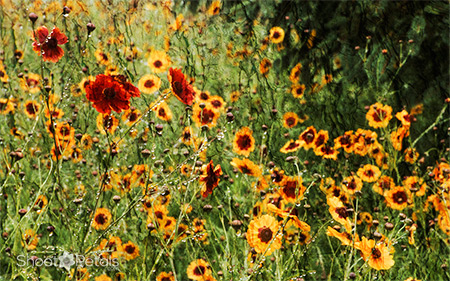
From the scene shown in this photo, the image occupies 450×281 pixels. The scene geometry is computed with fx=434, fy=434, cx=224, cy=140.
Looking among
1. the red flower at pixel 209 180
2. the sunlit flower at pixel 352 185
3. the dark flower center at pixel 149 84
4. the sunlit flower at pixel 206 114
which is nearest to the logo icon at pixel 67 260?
the red flower at pixel 209 180

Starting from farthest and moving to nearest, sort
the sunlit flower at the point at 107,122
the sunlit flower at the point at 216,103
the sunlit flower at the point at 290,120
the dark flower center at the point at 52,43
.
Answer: the sunlit flower at the point at 290,120 < the sunlit flower at the point at 216,103 < the dark flower center at the point at 52,43 < the sunlit flower at the point at 107,122

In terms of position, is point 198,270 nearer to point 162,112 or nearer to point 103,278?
point 103,278

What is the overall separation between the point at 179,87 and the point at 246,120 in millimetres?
983

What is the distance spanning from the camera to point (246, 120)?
5.90 ft

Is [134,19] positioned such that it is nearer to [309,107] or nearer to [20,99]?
[20,99]

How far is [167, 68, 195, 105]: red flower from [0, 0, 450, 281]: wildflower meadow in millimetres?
333

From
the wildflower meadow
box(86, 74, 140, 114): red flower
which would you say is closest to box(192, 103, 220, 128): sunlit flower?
the wildflower meadow

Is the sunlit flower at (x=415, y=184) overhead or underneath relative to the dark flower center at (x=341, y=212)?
underneath

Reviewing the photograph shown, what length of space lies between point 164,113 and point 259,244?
770 millimetres

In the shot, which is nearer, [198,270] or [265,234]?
→ [265,234]

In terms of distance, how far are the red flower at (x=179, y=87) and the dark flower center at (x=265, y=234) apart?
295 mm

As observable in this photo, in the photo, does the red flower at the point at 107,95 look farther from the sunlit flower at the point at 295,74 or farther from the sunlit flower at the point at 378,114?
the sunlit flower at the point at 295,74

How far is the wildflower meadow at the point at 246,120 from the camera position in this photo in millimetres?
1240

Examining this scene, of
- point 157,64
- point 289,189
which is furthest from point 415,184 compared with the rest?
point 157,64
